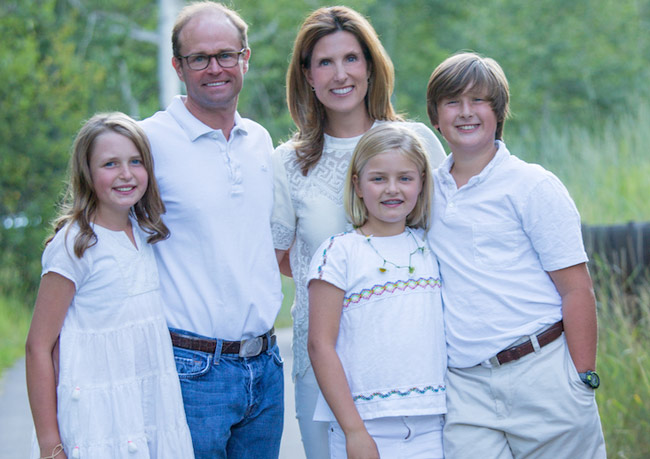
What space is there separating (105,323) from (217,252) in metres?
0.48

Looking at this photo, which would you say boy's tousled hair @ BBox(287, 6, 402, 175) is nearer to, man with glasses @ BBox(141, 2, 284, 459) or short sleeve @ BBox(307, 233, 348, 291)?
man with glasses @ BBox(141, 2, 284, 459)

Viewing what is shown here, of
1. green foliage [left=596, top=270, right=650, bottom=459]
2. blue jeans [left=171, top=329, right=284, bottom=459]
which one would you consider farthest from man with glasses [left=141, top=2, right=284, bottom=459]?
green foliage [left=596, top=270, right=650, bottom=459]

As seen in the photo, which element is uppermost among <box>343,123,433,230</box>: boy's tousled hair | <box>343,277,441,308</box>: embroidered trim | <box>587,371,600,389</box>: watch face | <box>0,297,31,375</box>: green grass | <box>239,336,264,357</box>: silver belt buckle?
<box>343,123,433,230</box>: boy's tousled hair

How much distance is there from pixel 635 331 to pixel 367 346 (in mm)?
2991

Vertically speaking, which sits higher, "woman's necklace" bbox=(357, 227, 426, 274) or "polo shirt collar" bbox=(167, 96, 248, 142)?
"polo shirt collar" bbox=(167, 96, 248, 142)

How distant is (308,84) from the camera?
3.66 m

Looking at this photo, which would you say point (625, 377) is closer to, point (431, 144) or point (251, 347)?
point (431, 144)

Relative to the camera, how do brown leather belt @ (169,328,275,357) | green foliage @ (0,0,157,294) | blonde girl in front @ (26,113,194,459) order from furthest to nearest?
green foliage @ (0,0,157,294)
brown leather belt @ (169,328,275,357)
blonde girl in front @ (26,113,194,459)

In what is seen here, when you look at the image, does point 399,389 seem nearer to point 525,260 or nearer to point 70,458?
point 525,260

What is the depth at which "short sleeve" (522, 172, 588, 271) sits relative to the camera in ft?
9.77

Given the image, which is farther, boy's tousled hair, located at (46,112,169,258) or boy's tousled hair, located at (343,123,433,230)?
boy's tousled hair, located at (343,123,433,230)

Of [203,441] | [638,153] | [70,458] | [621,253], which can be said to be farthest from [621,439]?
[638,153]

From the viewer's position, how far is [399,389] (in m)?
2.93

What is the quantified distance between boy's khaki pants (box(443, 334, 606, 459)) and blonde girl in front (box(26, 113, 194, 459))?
3.26 feet
